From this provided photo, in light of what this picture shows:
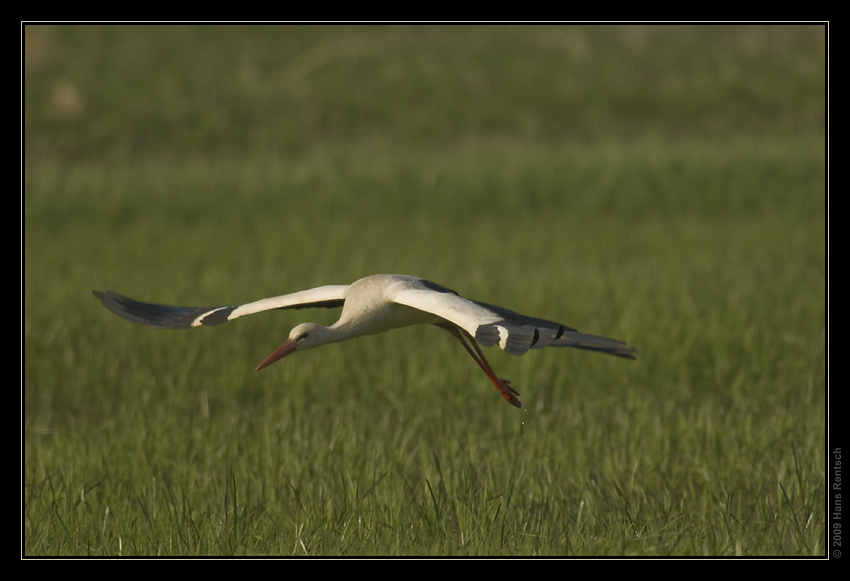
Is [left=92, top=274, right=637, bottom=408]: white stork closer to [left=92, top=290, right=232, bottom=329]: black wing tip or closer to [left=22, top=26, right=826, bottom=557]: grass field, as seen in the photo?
[left=92, top=290, right=232, bottom=329]: black wing tip

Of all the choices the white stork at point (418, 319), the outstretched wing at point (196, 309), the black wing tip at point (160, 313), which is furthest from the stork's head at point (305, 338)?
the black wing tip at point (160, 313)

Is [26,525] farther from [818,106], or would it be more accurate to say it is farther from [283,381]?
[818,106]

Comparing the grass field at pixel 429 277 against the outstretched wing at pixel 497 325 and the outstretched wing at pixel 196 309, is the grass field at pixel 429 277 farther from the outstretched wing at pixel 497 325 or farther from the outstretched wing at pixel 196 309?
the outstretched wing at pixel 497 325

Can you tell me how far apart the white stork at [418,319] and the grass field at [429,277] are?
1158 millimetres

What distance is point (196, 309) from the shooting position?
318 centimetres

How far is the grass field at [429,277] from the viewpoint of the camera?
13.2ft

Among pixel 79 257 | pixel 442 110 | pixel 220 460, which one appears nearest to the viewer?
pixel 220 460

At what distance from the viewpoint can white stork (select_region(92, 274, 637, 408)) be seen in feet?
8.07

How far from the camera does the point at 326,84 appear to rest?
16984 millimetres

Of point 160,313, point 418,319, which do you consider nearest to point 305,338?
point 418,319

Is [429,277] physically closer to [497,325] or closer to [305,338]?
[305,338]

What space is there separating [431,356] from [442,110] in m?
10.8

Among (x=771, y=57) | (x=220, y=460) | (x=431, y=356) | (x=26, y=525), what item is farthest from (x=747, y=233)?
(x=771, y=57)

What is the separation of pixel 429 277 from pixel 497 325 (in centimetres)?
610
